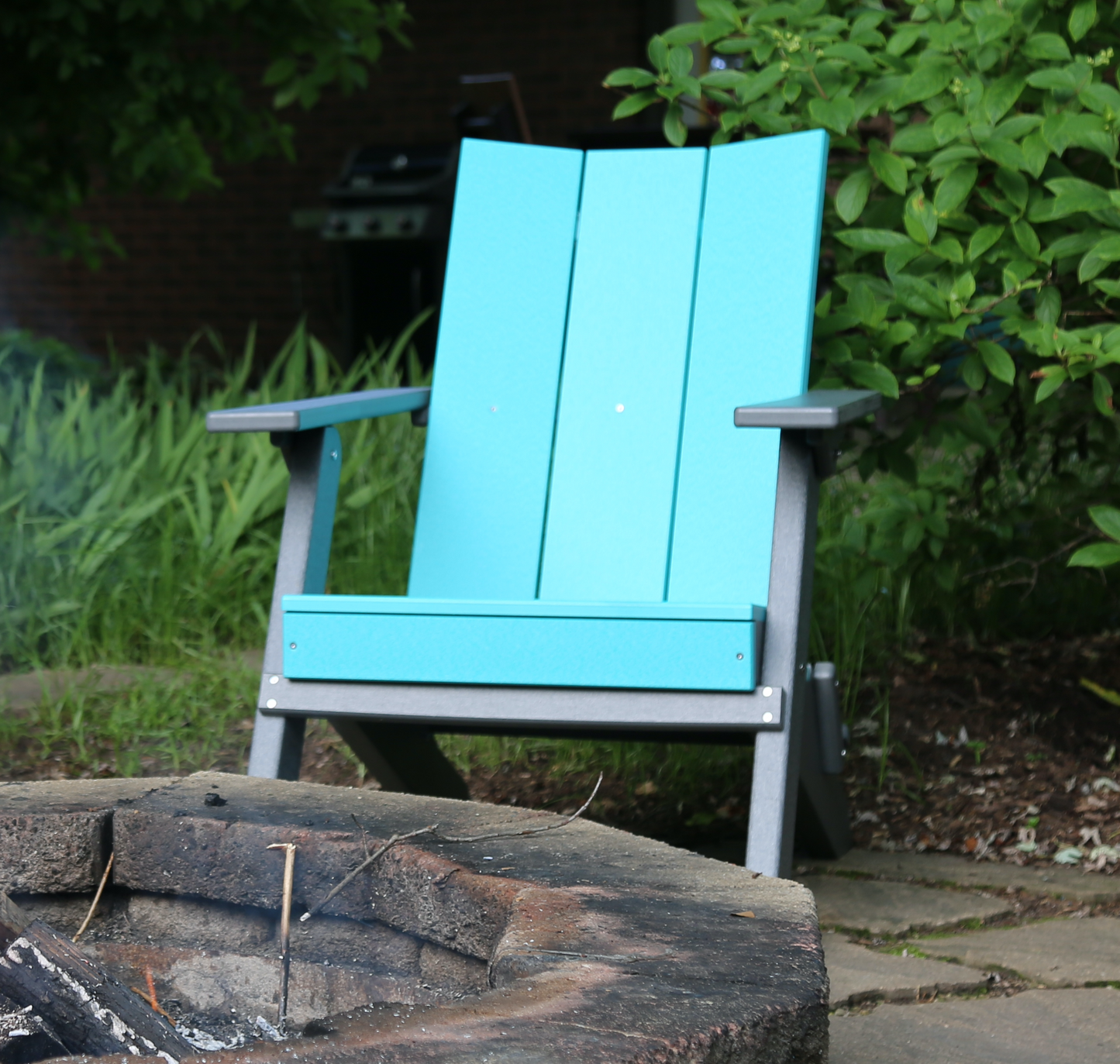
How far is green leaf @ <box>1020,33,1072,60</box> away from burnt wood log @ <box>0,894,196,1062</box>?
1.64 meters

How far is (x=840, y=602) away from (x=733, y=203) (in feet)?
2.61

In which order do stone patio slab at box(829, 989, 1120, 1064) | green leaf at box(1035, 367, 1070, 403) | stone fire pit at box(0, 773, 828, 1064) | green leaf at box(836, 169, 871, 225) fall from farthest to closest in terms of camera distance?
green leaf at box(836, 169, 871, 225) → green leaf at box(1035, 367, 1070, 403) → stone patio slab at box(829, 989, 1120, 1064) → stone fire pit at box(0, 773, 828, 1064)

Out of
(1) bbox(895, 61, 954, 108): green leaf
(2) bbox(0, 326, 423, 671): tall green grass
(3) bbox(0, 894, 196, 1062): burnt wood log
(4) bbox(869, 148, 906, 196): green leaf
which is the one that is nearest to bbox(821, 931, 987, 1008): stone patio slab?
(3) bbox(0, 894, 196, 1062): burnt wood log

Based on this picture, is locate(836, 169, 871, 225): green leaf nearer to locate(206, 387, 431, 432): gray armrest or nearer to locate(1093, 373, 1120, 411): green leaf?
locate(1093, 373, 1120, 411): green leaf

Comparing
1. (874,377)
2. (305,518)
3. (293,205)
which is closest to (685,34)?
(874,377)

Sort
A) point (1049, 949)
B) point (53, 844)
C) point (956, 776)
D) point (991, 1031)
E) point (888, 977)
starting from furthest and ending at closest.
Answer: point (956, 776) → point (1049, 949) → point (888, 977) → point (991, 1031) → point (53, 844)

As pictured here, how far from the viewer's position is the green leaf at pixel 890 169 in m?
1.88

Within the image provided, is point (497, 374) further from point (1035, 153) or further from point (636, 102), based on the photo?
point (1035, 153)

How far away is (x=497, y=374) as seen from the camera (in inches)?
84.0

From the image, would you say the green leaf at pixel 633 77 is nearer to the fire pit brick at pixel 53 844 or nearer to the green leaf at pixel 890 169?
the green leaf at pixel 890 169

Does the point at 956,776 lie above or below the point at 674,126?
below

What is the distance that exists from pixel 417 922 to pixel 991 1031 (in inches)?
25.8

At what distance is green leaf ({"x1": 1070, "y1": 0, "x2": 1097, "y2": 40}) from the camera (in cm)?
180

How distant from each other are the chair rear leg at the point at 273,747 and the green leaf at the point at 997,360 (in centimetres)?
108
